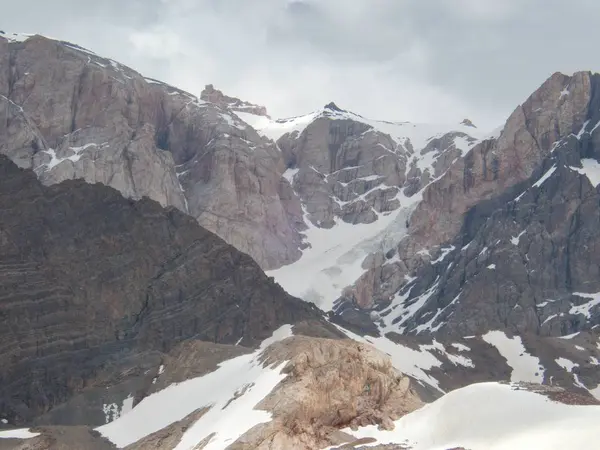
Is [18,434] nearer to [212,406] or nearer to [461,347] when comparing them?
[212,406]

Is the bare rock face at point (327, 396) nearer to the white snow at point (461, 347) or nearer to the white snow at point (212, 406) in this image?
the white snow at point (212, 406)

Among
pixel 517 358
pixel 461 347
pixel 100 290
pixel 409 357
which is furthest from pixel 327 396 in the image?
pixel 461 347

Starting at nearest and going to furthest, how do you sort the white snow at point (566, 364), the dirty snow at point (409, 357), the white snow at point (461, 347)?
the dirty snow at point (409, 357)
the white snow at point (566, 364)
the white snow at point (461, 347)

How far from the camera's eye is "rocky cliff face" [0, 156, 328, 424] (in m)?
150

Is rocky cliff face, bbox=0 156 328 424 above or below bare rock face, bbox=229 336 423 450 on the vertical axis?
above

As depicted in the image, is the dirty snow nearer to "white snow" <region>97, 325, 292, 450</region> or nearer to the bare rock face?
"white snow" <region>97, 325, 292, 450</region>

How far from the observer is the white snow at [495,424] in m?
50.3

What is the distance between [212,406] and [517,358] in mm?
119232

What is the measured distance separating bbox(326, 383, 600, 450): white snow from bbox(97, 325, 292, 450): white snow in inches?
300

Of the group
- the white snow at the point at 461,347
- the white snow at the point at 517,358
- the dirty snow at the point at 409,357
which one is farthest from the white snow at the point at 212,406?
the white snow at the point at 461,347

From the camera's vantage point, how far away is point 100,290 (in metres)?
171

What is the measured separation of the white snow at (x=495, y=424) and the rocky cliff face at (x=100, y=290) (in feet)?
282

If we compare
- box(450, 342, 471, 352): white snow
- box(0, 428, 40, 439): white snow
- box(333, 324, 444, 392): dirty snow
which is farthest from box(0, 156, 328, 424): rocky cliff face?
box(0, 428, 40, 439): white snow

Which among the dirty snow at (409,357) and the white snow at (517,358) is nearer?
the dirty snow at (409,357)
